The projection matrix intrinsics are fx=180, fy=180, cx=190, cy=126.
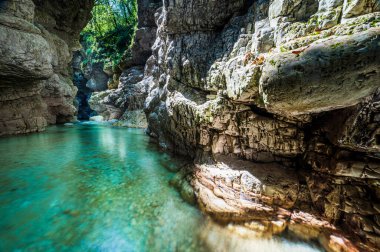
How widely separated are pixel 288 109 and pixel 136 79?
60.4 ft

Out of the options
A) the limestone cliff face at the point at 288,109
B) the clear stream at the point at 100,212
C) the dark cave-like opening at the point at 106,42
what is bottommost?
the clear stream at the point at 100,212

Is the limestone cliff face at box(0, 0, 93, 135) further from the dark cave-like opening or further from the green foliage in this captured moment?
the green foliage

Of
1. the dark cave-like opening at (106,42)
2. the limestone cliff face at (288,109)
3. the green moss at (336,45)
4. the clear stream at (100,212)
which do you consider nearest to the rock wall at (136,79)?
the dark cave-like opening at (106,42)

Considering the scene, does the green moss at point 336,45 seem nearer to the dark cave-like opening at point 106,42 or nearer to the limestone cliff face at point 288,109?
the limestone cliff face at point 288,109

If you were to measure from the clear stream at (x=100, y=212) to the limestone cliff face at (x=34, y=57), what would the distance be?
15.6 feet

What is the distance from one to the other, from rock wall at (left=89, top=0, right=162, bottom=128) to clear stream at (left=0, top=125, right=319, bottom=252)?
36.1ft

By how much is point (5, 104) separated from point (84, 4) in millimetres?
10180

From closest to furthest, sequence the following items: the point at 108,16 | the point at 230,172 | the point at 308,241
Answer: the point at 308,241 < the point at 230,172 < the point at 108,16

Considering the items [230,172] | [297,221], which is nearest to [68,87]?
[230,172]

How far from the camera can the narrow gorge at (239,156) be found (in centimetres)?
309

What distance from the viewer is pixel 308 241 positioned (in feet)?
12.6

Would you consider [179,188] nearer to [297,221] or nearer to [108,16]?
[297,221]

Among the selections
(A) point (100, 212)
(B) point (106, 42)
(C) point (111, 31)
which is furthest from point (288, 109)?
(C) point (111, 31)

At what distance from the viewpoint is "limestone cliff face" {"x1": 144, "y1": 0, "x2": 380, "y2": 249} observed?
2.87m
